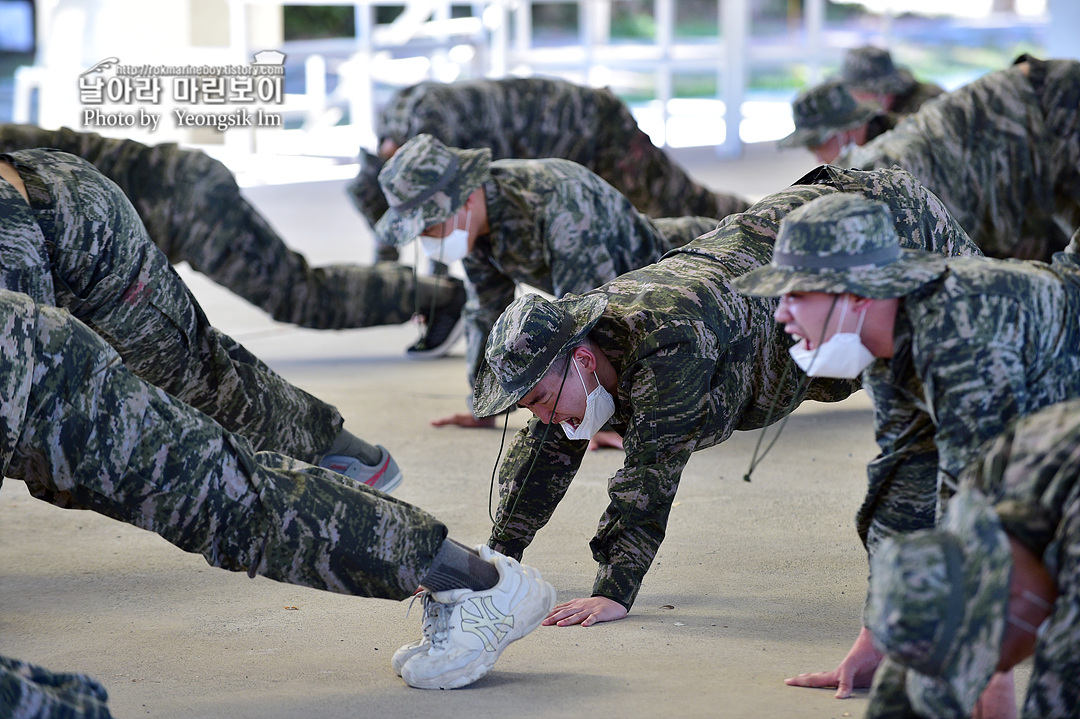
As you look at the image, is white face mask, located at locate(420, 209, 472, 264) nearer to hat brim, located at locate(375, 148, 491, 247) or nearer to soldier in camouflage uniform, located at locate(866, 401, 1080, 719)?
hat brim, located at locate(375, 148, 491, 247)

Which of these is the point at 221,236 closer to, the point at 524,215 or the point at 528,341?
the point at 524,215

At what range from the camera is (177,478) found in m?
2.19

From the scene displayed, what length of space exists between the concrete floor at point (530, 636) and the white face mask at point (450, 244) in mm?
684

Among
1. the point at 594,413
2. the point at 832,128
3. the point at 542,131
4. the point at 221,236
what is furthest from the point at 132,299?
the point at 832,128

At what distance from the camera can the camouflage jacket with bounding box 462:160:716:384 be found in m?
3.77

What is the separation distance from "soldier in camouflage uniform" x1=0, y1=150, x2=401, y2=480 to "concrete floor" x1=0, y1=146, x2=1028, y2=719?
1.34 ft

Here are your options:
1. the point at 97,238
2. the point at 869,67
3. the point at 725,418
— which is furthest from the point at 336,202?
the point at 725,418

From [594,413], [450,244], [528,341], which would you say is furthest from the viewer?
[450,244]

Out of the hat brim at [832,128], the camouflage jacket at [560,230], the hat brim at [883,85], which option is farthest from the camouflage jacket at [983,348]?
the hat brim at [883,85]

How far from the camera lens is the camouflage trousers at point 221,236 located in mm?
4648

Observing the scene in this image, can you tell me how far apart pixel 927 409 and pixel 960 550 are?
1.43ft

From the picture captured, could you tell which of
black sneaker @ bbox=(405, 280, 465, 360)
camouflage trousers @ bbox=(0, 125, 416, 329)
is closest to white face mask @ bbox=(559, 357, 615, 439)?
camouflage trousers @ bbox=(0, 125, 416, 329)

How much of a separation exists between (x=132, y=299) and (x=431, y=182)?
0.99 metres

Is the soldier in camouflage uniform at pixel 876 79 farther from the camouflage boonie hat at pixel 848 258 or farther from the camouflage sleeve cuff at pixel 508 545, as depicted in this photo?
the camouflage boonie hat at pixel 848 258
